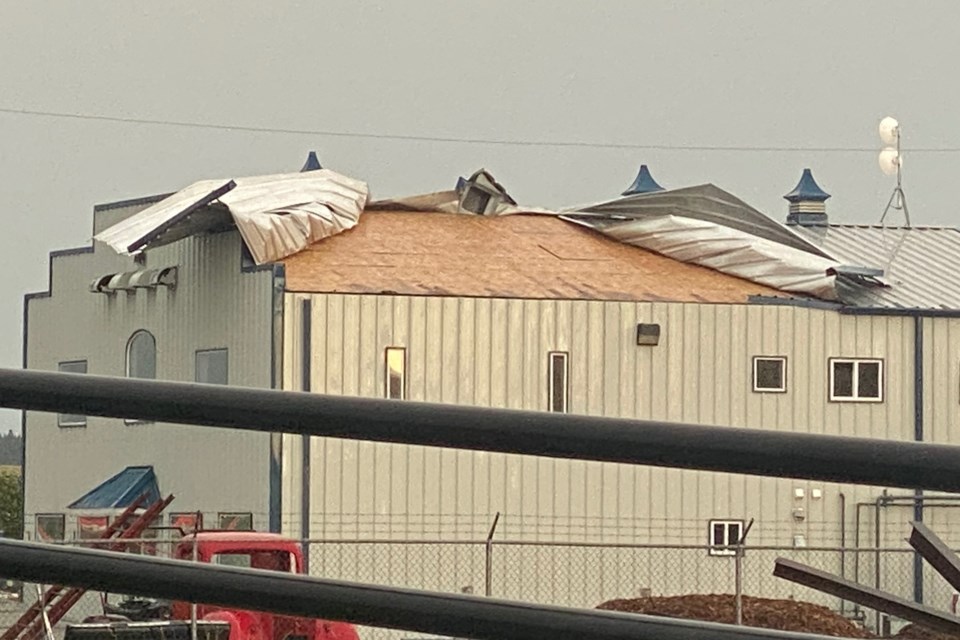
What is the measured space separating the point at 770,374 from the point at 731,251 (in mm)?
3031

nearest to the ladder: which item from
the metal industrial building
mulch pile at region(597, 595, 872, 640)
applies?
mulch pile at region(597, 595, 872, 640)

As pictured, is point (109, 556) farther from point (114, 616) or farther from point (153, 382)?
point (114, 616)

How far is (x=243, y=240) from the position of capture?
122 ft

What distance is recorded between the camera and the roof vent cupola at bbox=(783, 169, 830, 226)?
46.3 m

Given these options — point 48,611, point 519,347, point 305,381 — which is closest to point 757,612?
point 48,611

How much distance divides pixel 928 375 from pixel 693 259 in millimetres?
4882

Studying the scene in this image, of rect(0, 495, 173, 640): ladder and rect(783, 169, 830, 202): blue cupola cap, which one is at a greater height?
rect(783, 169, 830, 202): blue cupola cap

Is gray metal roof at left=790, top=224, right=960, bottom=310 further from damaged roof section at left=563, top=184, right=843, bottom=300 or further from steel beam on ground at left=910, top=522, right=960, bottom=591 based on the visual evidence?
steel beam on ground at left=910, top=522, right=960, bottom=591

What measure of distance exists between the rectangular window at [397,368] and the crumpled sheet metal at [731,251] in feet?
21.2

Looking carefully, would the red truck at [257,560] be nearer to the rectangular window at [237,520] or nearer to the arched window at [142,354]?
the rectangular window at [237,520]

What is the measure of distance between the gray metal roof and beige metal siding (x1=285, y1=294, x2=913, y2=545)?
2.55 ft

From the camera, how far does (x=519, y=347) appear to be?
3572 cm

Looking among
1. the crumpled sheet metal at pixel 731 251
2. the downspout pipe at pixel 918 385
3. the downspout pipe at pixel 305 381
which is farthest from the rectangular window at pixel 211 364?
the downspout pipe at pixel 918 385

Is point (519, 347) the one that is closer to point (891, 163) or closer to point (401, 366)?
point (401, 366)
